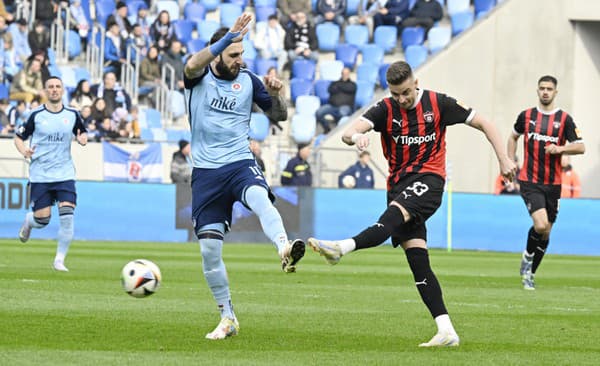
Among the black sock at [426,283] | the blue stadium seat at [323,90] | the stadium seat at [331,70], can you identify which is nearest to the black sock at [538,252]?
the black sock at [426,283]

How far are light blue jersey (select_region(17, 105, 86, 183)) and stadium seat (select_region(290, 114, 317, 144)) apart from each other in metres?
14.3

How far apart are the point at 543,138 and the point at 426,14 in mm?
18368

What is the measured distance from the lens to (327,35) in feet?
111

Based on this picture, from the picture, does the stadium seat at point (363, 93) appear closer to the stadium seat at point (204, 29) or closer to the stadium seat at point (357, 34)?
the stadium seat at point (357, 34)

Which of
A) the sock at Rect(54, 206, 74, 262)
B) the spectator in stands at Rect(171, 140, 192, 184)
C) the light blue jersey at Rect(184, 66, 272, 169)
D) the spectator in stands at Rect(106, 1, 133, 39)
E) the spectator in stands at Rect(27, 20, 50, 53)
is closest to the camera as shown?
the light blue jersey at Rect(184, 66, 272, 169)

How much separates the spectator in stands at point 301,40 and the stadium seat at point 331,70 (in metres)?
0.37

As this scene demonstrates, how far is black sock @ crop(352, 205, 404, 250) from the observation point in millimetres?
8695

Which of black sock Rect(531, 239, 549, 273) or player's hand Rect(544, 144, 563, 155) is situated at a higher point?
player's hand Rect(544, 144, 563, 155)

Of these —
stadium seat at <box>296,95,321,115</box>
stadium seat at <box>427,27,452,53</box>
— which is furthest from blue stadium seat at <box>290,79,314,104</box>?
stadium seat at <box>427,27,452,53</box>

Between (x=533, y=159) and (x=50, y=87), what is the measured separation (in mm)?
6121

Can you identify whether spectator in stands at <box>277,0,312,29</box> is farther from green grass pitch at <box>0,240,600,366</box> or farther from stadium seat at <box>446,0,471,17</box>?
green grass pitch at <box>0,240,600,366</box>

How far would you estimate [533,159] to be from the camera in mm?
15789

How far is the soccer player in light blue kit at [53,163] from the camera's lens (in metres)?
16.8

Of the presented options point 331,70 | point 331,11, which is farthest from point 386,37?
point 331,70
